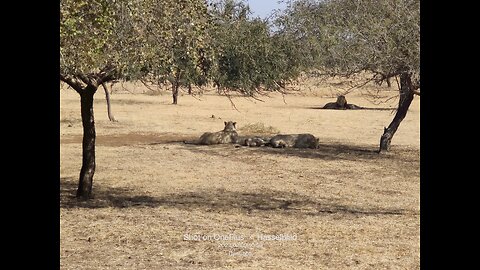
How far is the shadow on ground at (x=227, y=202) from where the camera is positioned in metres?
10.4

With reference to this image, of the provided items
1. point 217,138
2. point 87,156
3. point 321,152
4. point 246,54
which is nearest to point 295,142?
point 321,152

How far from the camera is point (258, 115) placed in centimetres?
3250

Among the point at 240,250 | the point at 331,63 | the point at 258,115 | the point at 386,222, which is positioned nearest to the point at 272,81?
the point at 331,63

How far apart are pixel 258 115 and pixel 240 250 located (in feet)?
81.7

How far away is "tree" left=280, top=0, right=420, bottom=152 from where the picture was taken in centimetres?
933

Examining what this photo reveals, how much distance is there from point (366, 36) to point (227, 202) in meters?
3.72

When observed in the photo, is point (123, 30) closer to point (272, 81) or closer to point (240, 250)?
point (240, 250)

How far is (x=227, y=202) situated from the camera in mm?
11195

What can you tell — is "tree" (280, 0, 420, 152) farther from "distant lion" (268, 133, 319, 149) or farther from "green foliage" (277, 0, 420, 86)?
"distant lion" (268, 133, 319, 149)

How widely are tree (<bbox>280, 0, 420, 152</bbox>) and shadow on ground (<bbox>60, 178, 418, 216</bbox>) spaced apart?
240 cm

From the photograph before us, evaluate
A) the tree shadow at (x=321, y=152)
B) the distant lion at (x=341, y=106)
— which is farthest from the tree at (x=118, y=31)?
the distant lion at (x=341, y=106)

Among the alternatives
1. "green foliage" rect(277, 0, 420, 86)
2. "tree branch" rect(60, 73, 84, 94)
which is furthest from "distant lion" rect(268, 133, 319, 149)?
"tree branch" rect(60, 73, 84, 94)

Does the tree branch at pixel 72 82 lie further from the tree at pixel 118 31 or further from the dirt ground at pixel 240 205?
the tree at pixel 118 31
